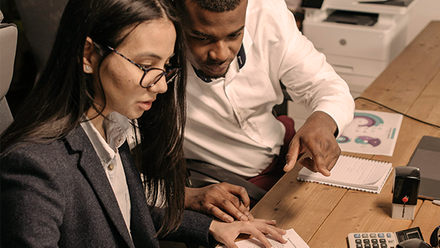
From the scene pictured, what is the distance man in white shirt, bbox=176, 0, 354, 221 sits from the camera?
4.63 ft

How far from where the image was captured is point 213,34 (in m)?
1.23

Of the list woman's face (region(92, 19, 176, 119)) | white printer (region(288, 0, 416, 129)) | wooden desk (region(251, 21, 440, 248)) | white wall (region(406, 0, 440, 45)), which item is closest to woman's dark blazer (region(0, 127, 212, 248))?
woman's face (region(92, 19, 176, 119))

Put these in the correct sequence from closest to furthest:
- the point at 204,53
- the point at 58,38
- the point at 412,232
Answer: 1. the point at 58,38
2. the point at 412,232
3. the point at 204,53

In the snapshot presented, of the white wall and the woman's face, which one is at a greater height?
the woman's face

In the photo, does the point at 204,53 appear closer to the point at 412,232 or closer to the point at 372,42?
the point at 412,232

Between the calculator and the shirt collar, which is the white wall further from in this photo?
the shirt collar

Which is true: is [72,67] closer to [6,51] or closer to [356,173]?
[6,51]

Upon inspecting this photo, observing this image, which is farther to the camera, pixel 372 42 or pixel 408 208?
pixel 372 42

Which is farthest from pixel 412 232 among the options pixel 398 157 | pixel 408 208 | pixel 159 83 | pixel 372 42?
pixel 372 42

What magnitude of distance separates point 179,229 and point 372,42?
177 centimetres

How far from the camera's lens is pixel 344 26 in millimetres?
2502

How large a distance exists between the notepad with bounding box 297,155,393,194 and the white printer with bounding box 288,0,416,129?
130 cm

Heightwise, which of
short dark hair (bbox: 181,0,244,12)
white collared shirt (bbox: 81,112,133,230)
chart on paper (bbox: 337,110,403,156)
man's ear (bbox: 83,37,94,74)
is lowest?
chart on paper (bbox: 337,110,403,156)

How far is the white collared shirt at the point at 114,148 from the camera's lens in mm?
970
